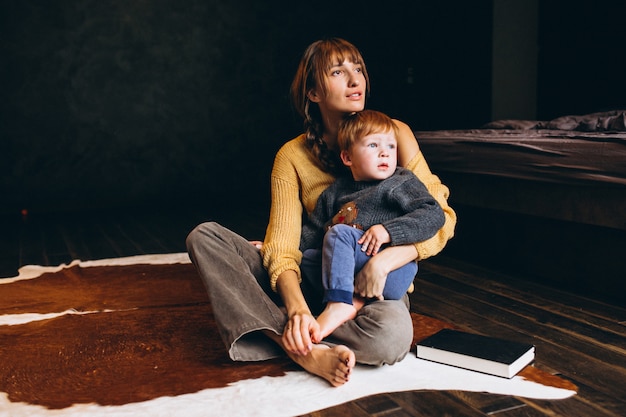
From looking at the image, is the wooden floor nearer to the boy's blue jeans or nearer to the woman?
the woman

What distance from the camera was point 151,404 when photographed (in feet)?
4.77

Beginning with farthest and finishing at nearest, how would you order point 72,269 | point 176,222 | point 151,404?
point 176,222 < point 72,269 < point 151,404

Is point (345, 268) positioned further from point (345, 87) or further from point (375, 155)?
point (345, 87)

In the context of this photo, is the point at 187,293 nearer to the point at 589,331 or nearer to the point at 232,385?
the point at 232,385

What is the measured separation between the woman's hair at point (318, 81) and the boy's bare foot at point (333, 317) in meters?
0.50

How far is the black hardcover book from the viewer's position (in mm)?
1549

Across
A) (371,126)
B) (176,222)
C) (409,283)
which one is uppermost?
(371,126)

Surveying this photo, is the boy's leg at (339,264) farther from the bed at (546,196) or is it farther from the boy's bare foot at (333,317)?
the bed at (546,196)

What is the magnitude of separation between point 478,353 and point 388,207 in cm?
46

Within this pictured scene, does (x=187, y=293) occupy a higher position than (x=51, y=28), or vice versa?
(x=51, y=28)

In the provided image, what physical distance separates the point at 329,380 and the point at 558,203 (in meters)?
1.44

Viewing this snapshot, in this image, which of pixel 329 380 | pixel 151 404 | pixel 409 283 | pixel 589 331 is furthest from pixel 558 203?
pixel 151 404

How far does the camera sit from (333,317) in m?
1.60

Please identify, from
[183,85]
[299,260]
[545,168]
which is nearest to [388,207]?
[299,260]
